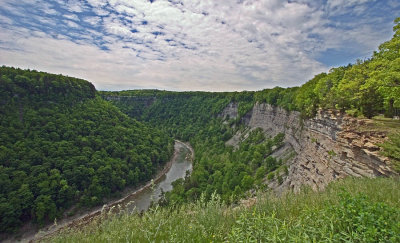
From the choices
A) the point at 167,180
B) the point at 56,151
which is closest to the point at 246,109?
the point at 167,180

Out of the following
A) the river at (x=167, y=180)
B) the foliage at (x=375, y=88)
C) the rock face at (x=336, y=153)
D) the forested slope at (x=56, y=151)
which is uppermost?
the foliage at (x=375, y=88)

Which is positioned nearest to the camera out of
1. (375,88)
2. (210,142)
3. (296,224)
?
Answer: (296,224)

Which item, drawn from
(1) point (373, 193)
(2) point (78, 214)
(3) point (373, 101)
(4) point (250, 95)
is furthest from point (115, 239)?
(4) point (250, 95)

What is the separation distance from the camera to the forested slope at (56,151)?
1151 inches

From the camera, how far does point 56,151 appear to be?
3572 centimetres

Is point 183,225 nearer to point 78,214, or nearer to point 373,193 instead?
point 373,193

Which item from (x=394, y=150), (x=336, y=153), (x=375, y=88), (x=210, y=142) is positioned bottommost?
(x=210, y=142)

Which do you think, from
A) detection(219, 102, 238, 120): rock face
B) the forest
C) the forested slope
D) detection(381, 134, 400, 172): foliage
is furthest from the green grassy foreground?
detection(219, 102, 238, 120): rock face

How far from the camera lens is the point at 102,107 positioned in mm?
56750

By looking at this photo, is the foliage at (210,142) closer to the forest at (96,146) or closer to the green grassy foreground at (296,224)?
the forest at (96,146)

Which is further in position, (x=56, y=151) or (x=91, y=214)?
(x=56, y=151)

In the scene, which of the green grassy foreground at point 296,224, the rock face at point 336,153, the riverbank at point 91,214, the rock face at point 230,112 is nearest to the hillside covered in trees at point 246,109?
the rock face at point 336,153

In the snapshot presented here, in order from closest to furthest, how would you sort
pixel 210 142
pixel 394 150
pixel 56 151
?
pixel 394 150, pixel 56 151, pixel 210 142

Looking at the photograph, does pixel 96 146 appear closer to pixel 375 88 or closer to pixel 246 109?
pixel 246 109
